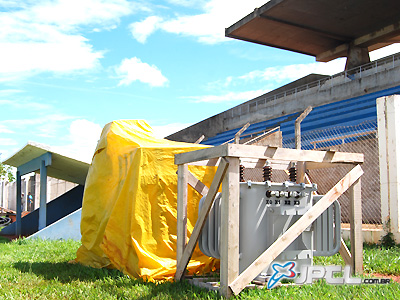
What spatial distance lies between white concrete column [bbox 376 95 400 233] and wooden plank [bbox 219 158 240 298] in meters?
4.54

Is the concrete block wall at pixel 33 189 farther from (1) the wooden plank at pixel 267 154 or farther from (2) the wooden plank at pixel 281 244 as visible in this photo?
(2) the wooden plank at pixel 281 244

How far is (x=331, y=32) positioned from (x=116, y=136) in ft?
79.4

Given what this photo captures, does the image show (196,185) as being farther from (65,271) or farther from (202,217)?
(65,271)

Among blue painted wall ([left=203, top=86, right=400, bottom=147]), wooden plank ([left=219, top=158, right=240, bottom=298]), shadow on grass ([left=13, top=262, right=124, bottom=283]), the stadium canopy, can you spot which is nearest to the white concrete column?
wooden plank ([left=219, top=158, right=240, bottom=298])

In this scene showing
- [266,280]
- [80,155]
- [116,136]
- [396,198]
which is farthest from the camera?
[80,155]

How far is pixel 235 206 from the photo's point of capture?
14.1 ft

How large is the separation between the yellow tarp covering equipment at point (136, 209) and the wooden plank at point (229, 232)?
56.8 inches

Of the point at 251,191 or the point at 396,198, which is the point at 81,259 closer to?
the point at 251,191

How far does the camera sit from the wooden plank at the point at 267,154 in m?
4.35

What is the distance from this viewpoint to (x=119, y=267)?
5930 mm

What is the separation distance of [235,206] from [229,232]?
250 millimetres

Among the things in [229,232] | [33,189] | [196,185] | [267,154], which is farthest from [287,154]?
[33,189]

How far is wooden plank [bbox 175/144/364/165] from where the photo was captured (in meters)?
4.35

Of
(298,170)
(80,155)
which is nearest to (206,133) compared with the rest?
(80,155)
